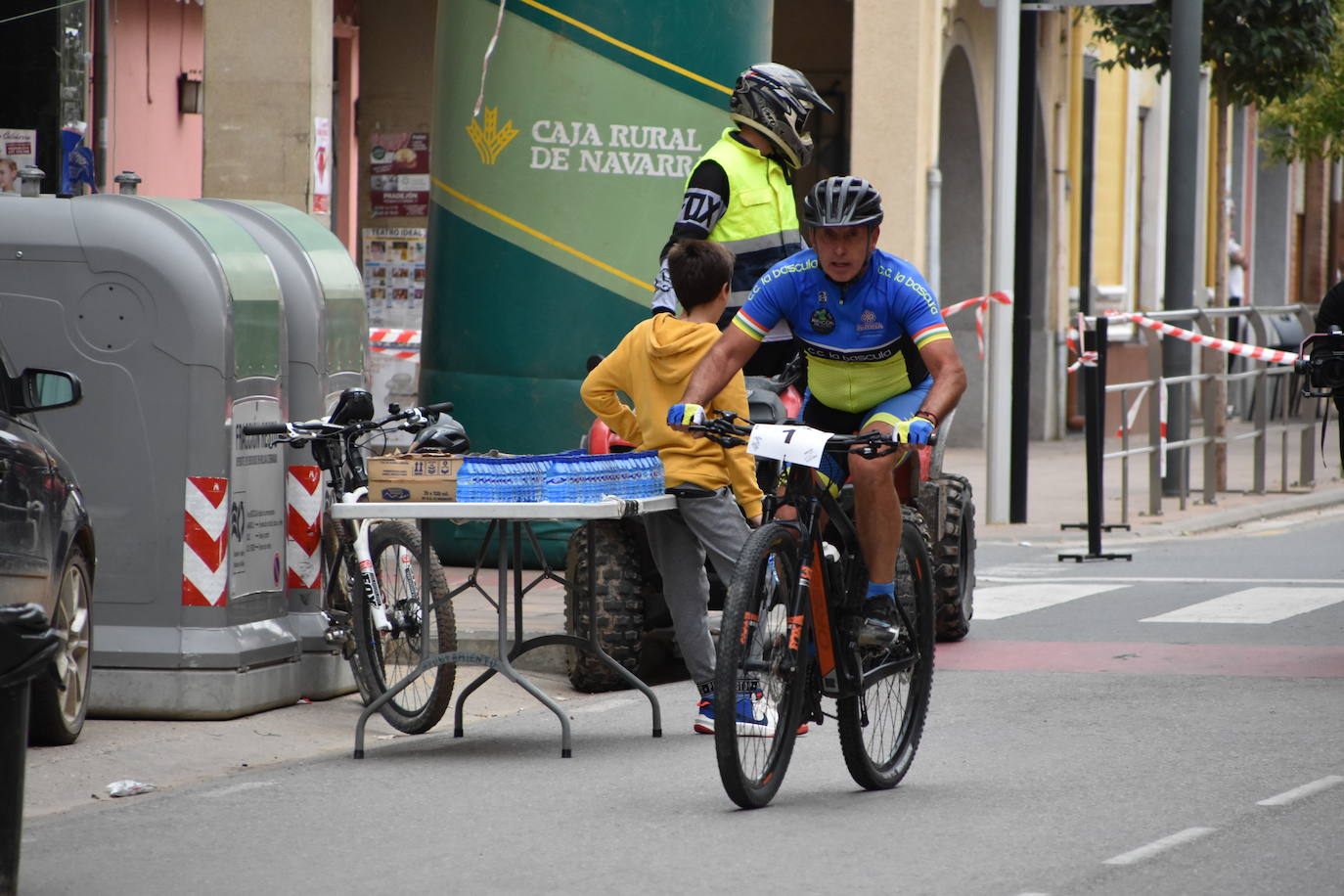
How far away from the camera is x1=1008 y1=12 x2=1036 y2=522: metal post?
1634 centimetres

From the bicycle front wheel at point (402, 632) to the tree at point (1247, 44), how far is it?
474 inches

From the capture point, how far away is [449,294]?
1256 centimetres

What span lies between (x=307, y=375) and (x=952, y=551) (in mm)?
3133

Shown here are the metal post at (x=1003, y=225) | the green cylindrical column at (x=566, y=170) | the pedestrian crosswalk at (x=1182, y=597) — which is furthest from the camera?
the metal post at (x=1003, y=225)

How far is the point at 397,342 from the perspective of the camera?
18391 mm

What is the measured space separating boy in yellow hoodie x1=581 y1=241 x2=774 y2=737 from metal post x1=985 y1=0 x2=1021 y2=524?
7841mm

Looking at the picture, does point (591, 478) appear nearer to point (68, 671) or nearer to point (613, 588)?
point (613, 588)

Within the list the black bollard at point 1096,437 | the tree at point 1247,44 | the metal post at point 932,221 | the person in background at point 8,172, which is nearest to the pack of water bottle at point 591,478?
the black bollard at point 1096,437

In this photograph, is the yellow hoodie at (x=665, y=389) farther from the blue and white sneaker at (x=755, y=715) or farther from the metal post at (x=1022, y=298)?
the metal post at (x=1022, y=298)

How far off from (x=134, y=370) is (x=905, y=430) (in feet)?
9.71

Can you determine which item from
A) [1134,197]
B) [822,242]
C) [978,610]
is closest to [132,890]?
[822,242]

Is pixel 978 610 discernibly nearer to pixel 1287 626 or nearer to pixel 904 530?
pixel 1287 626

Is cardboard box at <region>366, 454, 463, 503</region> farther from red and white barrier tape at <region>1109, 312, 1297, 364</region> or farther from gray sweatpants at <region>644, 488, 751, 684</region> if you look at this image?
red and white barrier tape at <region>1109, 312, 1297, 364</region>

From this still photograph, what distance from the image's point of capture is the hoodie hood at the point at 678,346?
8055 millimetres
